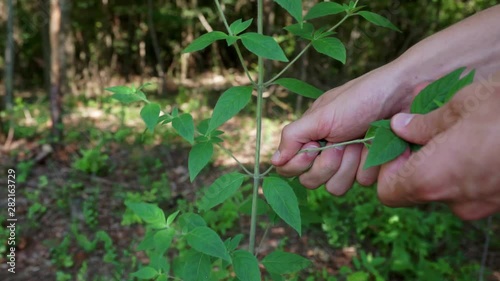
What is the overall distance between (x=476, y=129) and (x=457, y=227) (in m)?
2.65

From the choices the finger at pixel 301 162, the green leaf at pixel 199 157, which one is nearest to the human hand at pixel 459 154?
the finger at pixel 301 162

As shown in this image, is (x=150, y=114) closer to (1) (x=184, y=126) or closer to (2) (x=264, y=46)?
(1) (x=184, y=126)

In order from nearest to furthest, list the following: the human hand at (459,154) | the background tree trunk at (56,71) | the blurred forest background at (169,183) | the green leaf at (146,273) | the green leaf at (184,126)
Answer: the human hand at (459,154), the green leaf at (184,126), the green leaf at (146,273), the blurred forest background at (169,183), the background tree trunk at (56,71)

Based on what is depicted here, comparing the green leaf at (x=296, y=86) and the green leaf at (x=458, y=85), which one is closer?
the green leaf at (x=458, y=85)

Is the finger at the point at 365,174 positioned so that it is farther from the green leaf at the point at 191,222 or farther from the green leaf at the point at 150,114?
the green leaf at the point at 150,114

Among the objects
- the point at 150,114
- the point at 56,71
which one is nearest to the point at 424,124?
the point at 150,114

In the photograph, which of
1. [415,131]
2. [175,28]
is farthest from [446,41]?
[175,28]

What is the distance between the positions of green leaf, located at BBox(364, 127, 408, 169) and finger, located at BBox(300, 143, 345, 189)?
0.39 m

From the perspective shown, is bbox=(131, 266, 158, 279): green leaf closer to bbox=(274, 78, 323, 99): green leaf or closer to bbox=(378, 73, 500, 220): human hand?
bbox=(274, 78, 323, 99): green leaf

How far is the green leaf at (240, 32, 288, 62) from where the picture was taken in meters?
1.02

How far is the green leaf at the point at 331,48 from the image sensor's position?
111cm

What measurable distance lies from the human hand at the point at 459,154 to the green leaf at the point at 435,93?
47 millimetres

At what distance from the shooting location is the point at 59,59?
462cm

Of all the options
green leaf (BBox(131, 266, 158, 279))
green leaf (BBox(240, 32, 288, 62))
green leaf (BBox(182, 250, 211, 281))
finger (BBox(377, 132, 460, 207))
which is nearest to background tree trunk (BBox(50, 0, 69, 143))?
green leaf (BBox(131, 266, 158, 279))
